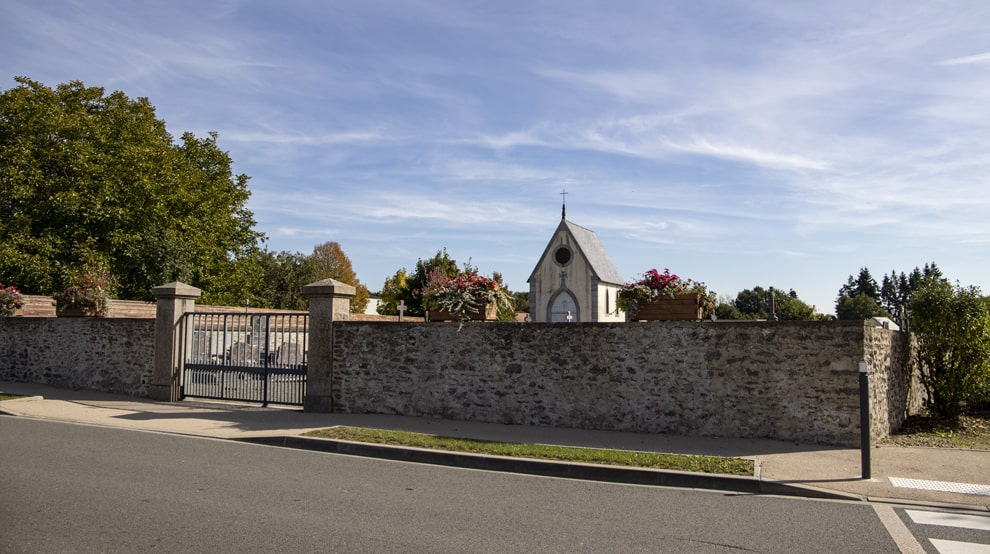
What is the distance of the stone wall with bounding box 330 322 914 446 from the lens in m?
9.87

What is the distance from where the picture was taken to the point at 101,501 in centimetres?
625

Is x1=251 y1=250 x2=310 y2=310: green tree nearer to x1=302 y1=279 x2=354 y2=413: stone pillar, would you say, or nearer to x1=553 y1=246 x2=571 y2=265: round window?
x1=553 y1=246 x2=571 y2=265: round window

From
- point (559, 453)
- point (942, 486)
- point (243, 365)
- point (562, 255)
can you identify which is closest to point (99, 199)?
point (243, 365)

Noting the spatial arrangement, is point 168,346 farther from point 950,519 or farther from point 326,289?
point 950,519

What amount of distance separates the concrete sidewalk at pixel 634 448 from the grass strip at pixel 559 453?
0.25 meters

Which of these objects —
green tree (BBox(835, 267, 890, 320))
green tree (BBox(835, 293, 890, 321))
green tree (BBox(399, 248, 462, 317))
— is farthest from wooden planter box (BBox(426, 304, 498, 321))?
green tree (BBox(835, 293, 890, 321))

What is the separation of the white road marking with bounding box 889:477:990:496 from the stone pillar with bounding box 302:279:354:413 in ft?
30.7

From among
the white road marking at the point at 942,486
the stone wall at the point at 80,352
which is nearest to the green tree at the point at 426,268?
the stone wall at the point at 80,352

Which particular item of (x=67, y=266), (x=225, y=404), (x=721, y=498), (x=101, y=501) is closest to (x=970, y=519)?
(x=721, y=498)

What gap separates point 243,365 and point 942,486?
1197cm

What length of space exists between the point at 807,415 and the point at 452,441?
17.0ft

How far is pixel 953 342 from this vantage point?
470 inches

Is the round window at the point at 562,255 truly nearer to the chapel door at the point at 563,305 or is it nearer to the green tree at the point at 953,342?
the chapel door at the point at 563,305

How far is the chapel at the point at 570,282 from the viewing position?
118ft
